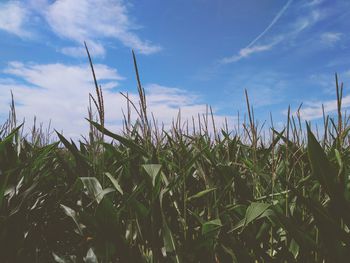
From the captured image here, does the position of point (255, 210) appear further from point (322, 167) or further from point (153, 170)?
point (153, 170)

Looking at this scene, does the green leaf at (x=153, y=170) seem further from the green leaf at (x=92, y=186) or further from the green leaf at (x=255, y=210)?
the green leaf at (x=255, y=210)

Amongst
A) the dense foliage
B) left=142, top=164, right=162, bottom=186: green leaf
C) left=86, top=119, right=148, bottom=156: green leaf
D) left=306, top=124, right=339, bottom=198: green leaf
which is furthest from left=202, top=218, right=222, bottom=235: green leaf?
left=86, top=119, right=148, bottom=156: green leaf

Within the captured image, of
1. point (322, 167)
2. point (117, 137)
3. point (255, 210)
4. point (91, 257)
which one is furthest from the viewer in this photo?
point (117, 137)

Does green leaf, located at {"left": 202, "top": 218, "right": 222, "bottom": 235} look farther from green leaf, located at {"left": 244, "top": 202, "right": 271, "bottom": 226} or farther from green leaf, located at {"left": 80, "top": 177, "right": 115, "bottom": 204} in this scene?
green leaf, located at {"left": 80, "top": 177, "right": 115, "bottom": 204}

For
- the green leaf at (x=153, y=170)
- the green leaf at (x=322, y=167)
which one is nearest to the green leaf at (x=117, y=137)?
the green leaf at (x=153, y=170)

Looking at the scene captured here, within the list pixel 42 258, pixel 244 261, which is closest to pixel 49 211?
pixel 42 258

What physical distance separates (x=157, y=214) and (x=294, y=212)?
2.46 ft

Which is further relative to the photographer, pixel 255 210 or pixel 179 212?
pixel 179 212

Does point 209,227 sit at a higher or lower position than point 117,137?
lower

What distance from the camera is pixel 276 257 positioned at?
1.77m

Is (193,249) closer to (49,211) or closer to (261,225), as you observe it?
(261,225)

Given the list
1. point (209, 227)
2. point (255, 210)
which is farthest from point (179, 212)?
point (255, 210)

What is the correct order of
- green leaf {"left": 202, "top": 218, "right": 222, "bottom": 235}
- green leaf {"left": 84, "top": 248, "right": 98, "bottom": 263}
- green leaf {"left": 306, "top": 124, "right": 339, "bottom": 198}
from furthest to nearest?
green leaf {"left": 84, "top": 248, "right": 98, "bottom": 263} < green leaf {"left": 202, "top": 218, "right": 222, "bottom": 235} < green leaf {"left": 306, "top": 124, "right": 339, "bottom": 198}

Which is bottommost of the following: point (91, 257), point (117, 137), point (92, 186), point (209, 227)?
point (91, 257)
